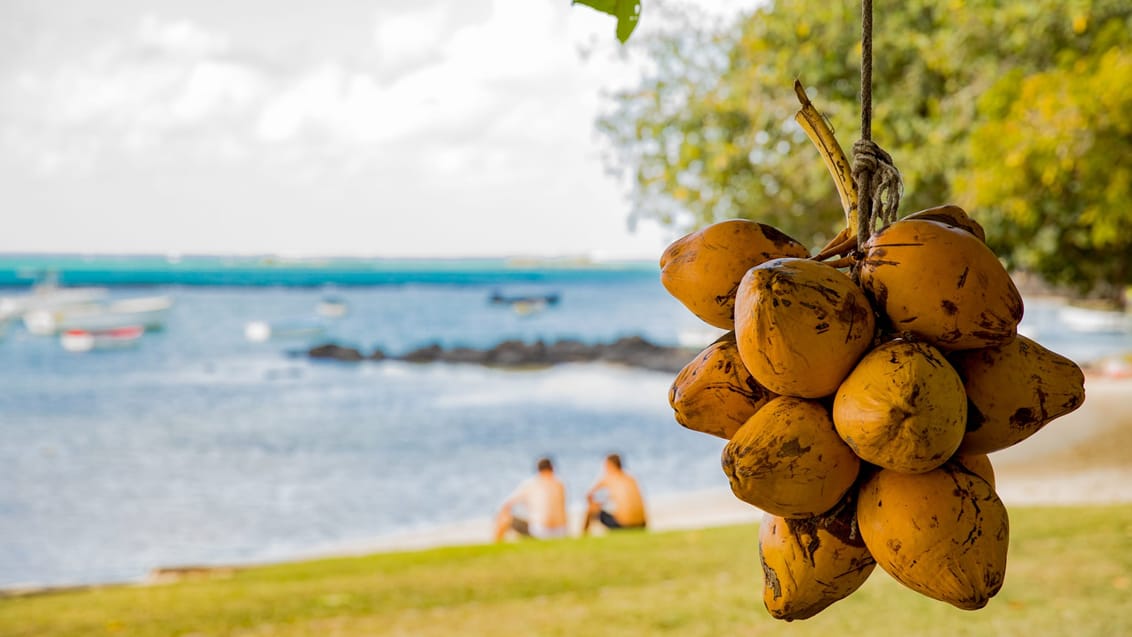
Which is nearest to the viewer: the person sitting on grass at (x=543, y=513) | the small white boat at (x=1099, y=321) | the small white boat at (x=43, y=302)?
the person sitting on grass at (x=543, y=513)

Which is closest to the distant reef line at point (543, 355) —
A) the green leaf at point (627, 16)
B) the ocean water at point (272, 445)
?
the ocean water at point (272, 445)

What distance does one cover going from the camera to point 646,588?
21.3 ft

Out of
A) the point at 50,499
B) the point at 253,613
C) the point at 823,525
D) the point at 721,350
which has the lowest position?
the point at 50,499

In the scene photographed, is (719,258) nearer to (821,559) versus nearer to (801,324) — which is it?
(801,324)

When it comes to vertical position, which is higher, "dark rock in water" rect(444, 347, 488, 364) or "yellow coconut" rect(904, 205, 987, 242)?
"yellow coconut" rect(904, 205, 987, 242)

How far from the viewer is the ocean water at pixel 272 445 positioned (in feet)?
51.1

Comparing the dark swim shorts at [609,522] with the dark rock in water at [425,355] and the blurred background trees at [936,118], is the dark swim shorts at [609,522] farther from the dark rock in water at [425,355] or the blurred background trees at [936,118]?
the dark rock in water at [425,355]

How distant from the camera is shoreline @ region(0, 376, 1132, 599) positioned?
12578 mm

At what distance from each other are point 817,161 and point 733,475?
8.35 meters

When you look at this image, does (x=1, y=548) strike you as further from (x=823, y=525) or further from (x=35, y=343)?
(x=35, y=343)

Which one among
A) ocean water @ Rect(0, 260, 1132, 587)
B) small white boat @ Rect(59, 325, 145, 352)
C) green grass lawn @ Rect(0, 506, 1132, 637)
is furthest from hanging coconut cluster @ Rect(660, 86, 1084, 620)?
small white boat @ Rect(59, 325, 145, 352)

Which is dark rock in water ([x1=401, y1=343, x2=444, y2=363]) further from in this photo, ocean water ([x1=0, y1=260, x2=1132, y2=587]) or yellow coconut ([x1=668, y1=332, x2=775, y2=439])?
yellow coconut ([x1=668, y1=332, x2=775, y2=439])

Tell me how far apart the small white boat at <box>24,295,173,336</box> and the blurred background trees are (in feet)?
131

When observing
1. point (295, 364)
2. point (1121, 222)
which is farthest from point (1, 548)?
point (295, 364)
